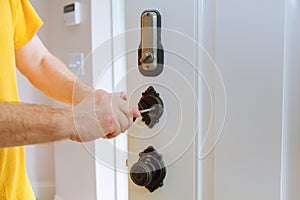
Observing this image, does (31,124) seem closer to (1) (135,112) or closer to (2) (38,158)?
(1) (135,112)

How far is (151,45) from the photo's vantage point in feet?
2.20

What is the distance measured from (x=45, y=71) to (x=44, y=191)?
133cm

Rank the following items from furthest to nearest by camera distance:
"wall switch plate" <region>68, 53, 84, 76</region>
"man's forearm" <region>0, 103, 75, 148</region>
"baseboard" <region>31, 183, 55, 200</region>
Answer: "baseboard" <region>31, 183, 55, 200</region> → "wall switch plate" <region>68, 53, 84, 76</region> → "man's forearm" <region>0, 103, 75, 148</region>

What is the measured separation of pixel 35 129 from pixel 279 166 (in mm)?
405

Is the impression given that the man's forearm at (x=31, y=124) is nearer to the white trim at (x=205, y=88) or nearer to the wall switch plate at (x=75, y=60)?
the white trim at (x=205, y=88)

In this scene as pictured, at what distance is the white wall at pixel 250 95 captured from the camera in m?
0.55

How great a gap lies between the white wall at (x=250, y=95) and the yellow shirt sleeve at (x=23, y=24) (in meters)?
0.53

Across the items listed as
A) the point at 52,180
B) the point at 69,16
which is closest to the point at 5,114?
the point at 69,16

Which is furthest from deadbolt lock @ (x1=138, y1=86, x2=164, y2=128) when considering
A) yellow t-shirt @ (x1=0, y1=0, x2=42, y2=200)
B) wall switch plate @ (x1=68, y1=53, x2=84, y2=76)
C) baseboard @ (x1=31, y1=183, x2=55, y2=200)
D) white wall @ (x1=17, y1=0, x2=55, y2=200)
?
baseboard @ (x1=31, y1=183, x2=55, y2=200)

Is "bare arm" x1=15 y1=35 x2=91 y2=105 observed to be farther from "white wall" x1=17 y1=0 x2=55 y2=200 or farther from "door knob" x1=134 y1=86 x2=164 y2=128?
"white wall" x1=17 y1=0 x2=55 y2=200

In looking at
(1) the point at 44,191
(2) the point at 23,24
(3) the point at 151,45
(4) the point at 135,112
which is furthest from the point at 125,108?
(1) the point at 44,191

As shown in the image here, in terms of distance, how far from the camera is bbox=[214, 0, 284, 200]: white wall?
1.80 feet

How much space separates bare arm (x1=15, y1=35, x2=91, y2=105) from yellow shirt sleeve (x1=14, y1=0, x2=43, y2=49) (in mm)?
24

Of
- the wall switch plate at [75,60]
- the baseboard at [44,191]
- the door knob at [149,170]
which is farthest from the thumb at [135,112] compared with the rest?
the baseboard at [44,191]
